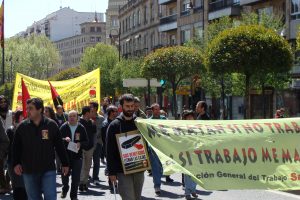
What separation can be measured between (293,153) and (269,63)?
17.8 metres

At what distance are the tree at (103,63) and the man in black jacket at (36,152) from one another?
47109 mm

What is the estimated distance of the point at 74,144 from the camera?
413 inches

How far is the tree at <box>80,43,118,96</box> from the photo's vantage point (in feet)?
181

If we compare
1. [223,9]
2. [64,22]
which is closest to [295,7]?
[223,9]

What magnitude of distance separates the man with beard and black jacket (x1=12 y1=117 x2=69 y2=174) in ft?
2.36

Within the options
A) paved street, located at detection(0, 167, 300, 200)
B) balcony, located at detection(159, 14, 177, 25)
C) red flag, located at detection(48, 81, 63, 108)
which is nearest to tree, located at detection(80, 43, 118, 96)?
balcony, located at detection(159, 14, 177, 25)

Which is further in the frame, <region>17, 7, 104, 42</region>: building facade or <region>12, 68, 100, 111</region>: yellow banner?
<region>17, 7, 104, 42</region>: building facade

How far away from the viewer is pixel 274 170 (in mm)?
7383

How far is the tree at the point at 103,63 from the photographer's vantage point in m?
55.0

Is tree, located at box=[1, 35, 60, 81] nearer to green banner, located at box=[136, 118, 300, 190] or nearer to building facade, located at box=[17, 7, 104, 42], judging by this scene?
building facade, located at box=[17, 7, 104, 42]

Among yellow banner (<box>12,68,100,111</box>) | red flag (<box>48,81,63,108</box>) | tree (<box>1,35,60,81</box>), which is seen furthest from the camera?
tree (<box>1,35,60,81</box>)

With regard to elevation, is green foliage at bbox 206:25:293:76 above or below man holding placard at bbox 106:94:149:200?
above

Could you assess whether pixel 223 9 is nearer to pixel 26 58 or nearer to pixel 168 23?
pixel 168 23

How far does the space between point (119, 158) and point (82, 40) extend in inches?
5023
